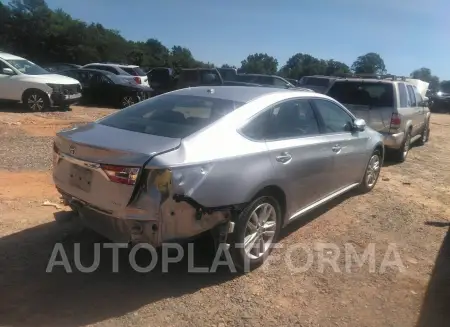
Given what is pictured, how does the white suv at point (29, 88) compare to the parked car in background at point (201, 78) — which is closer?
the white suv at point (29, 88)

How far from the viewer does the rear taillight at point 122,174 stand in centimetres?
305

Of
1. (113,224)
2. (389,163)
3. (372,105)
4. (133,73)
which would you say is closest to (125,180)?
(113,224)

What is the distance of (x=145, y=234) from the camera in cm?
312

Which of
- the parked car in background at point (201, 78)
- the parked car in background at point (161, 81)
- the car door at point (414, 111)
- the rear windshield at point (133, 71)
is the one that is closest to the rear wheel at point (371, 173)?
the car door at point (414, 111)

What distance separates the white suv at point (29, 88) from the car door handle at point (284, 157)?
11.0 metres

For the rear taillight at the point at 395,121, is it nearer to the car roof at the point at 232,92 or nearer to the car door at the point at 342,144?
the car door at the point at 342,144

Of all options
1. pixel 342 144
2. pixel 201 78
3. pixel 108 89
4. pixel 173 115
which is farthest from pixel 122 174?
pixel 201 78

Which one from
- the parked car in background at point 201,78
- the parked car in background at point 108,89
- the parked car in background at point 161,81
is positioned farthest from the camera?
the parked car in background at point 161,81

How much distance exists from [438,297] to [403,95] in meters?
6.33

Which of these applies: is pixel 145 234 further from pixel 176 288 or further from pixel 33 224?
pixel 33 224

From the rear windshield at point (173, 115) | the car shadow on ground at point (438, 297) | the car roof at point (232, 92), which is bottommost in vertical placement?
the car shadow on ground at point (438, 297)

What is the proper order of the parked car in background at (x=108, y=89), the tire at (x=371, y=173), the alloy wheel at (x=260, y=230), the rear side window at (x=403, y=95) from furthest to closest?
the parked car in background at (x=108, y=89)
the rear side window at (x=403, y=95)
the tire at (x=371, y=173)
the alloy wheel at (x=260, y=230)

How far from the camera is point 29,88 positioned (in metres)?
12.9

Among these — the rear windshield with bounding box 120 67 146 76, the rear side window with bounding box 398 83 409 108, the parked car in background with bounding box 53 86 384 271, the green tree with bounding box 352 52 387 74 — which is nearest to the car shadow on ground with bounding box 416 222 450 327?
the parked car in background with bounding box 53 86 384 271
